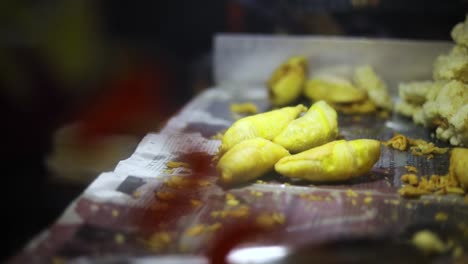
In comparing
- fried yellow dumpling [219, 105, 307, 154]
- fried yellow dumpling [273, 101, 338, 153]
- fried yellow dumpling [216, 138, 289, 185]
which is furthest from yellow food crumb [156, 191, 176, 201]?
fried yellow dumpling [273, 101, 338, 153]

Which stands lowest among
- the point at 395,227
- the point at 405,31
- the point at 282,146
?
the point at 395,227

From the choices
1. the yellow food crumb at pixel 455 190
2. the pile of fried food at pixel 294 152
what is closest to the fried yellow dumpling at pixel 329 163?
the pile of fried food at pixel 294 152

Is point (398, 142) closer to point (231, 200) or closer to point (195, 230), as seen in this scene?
point (231, 200)

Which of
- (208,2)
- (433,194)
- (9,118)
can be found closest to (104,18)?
(9,118)

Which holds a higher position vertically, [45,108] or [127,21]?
[127,21]

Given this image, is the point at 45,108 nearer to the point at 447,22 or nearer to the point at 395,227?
the point at 395,227

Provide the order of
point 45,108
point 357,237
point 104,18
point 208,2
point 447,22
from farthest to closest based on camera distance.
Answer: point 208,2 < point 447,22 < point 104,18 < point 45,108 < point 357,237
